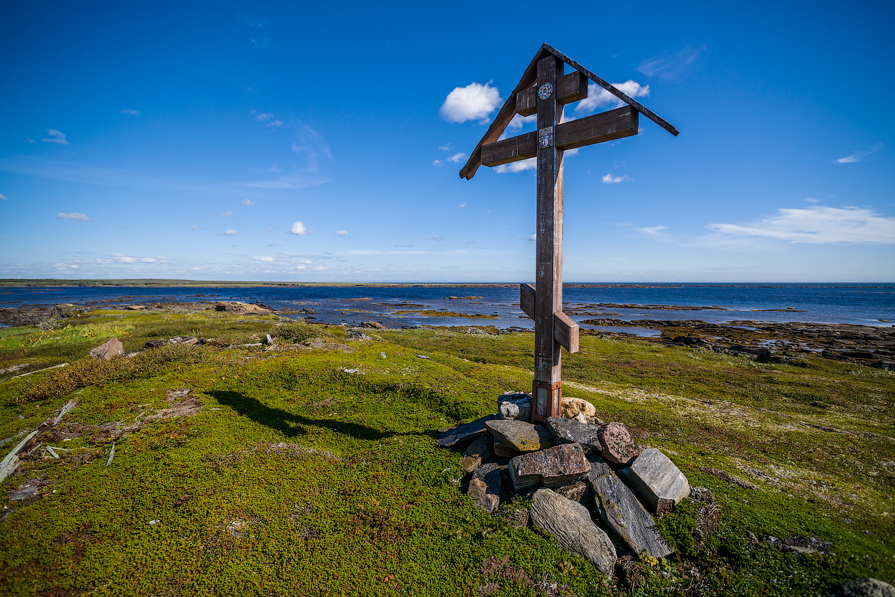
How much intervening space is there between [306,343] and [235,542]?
46.8 ft

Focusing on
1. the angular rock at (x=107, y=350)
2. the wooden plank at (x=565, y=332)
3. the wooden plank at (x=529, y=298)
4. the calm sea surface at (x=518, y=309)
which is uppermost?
the wooden plank at (x=529, y=298)

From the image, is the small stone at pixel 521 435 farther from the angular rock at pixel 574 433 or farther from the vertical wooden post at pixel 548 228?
the vertical wooden post at pixel 548 228

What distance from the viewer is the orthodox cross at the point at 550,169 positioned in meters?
6.78

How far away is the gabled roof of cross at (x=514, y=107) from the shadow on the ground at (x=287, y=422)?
22.6 feet

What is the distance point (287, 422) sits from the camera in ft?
32.6

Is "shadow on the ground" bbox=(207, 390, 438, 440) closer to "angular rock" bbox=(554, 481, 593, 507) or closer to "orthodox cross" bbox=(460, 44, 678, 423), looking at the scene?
"orthodox cross" bbox=(460, 44, 678, 423)

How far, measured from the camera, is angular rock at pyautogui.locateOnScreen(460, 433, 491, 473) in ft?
24.3

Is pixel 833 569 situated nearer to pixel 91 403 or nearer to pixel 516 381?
pixel 516 381

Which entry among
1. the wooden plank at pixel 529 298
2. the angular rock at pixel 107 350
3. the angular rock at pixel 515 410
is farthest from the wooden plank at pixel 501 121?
the angular rock at pixel 107 350

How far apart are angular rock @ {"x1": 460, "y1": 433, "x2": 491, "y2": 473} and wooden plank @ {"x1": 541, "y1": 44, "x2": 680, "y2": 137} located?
6.90 metres

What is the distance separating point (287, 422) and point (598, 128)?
412 inches

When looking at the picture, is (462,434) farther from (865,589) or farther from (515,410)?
(865,589)

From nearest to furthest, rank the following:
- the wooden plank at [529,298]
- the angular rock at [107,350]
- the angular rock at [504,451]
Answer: the angular rock at [504,451] → the wooden plank at [529,298] → the angular rock at [107,350]

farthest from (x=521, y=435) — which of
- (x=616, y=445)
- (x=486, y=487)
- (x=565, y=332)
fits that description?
(x=565, y=332)
